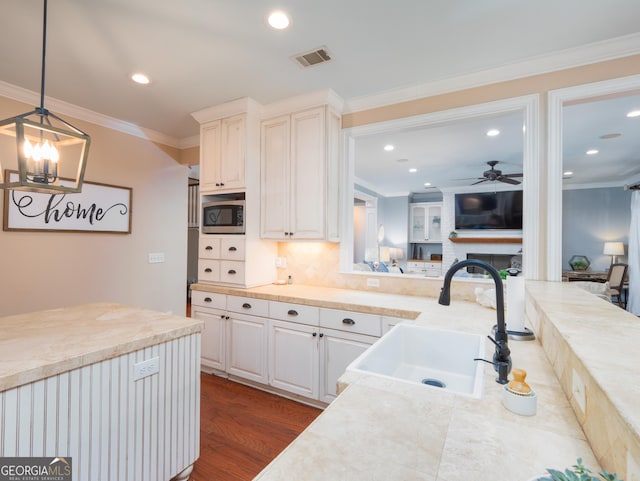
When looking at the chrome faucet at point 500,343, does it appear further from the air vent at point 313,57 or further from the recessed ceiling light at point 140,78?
the recessed ceiling light at point 140,78

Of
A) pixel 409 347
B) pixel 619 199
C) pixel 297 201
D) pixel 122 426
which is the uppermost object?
pixel 619 199

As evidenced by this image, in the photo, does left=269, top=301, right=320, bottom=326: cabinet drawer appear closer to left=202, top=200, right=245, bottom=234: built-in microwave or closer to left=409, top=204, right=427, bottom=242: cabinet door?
left=202, top=200, right=245, bottom=234: built-in microwave

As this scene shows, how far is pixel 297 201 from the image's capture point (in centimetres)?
287

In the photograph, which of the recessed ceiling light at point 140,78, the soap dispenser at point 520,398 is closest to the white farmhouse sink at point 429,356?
the soap dispenser at point 520,398

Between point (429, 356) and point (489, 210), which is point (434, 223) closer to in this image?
point (489, 210)

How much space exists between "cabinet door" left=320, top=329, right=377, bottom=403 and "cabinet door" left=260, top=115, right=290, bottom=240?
104 cm

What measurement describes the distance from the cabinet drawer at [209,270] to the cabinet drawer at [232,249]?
0.44ft

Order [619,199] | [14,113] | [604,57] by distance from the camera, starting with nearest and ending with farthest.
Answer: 1. [604,57]
2. [14,113]
3. [619,199]

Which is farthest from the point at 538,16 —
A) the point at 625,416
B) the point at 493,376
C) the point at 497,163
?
the point at 497,163

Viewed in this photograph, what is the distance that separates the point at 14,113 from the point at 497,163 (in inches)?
241

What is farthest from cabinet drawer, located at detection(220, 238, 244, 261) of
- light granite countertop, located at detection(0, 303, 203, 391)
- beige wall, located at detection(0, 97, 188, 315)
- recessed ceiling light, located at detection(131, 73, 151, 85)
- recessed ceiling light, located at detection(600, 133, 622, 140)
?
recessed ceiling light, located at detection(600, 133, 622, 140)

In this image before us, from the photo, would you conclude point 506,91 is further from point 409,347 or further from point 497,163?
point 497,163

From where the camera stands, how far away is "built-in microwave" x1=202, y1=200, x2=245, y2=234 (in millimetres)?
2961

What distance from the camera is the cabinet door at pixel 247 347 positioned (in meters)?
2.70
